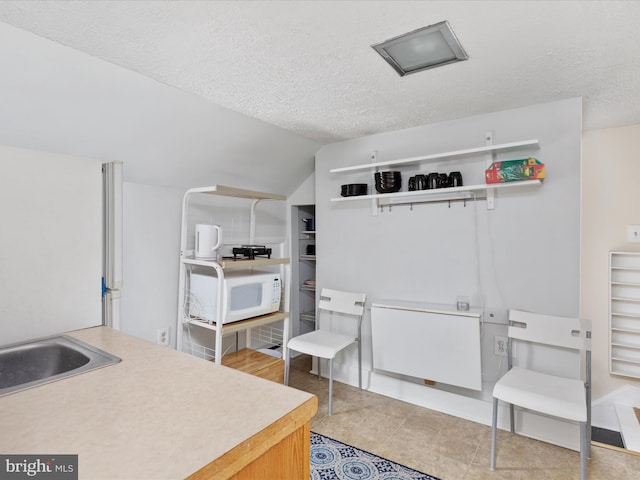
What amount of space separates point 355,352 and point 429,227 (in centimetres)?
126

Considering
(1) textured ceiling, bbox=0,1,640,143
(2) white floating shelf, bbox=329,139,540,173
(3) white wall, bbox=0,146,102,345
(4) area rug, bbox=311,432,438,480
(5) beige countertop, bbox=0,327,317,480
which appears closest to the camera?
(5) beige countertop, bbox=0,327,317,480

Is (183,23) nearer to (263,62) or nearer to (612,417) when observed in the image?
(263,62)

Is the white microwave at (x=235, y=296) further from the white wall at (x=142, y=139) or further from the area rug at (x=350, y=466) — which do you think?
the area rug at (x=350, y=466)

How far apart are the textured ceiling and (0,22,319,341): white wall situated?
0.12 m

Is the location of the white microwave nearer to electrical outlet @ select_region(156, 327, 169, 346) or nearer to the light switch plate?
electrical outlet @ select_region(156, 327, 169, 346)

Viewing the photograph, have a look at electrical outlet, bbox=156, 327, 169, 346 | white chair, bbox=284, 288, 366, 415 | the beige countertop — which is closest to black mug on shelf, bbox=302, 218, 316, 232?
white chair, bbox=284, 288, 366, 415

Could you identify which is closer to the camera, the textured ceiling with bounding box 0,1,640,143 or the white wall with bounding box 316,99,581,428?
the textured ceiling with bounding box 0,1,640,143

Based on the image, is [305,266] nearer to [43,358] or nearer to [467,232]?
[467,232]

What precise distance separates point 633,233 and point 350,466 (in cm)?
263

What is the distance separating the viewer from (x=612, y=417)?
8.32 feet

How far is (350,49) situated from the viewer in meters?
1.52

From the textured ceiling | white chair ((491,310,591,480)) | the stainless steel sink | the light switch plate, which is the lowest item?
white chair ((491,310,591,480))

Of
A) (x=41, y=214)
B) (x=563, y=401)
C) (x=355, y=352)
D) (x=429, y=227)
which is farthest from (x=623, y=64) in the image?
(x=41, y=214)

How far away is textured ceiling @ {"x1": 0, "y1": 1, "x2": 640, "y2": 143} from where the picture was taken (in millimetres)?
1260
